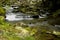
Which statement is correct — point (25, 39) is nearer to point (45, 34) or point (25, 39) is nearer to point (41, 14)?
point (45, 34)

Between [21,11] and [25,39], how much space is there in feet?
23.9

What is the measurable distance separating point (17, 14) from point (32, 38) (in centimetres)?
634

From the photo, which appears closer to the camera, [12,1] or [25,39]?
[25,39]

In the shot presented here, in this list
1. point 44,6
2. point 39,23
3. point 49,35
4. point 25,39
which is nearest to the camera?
point 25,39

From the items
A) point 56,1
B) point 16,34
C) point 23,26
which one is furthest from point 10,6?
point 16,34

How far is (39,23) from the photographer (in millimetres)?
14773

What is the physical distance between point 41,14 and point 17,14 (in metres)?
2.22

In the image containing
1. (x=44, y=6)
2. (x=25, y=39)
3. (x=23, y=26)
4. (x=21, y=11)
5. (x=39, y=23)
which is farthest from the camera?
(x=44, y=6)

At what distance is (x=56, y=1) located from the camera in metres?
19.7

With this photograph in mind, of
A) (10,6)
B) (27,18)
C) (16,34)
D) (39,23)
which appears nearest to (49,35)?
(16,34)

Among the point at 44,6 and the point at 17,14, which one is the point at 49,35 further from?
the point at 44,6

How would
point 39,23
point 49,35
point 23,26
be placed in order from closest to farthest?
point 49,35 < point 23,26 < point 39,23

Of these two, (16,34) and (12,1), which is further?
(12,1)

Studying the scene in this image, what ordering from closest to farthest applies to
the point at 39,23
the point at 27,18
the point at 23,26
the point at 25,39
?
the point at 25,39 → the point at 23,26 → the point at 39,23 → the point at 27,18
